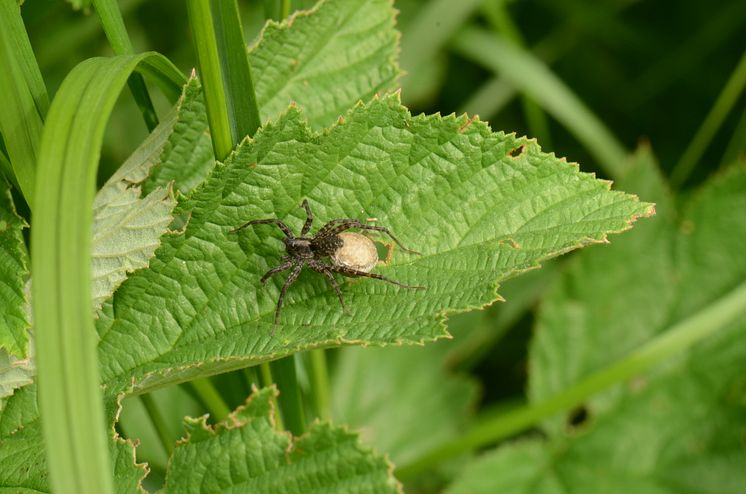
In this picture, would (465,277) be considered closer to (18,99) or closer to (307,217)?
(307,217)

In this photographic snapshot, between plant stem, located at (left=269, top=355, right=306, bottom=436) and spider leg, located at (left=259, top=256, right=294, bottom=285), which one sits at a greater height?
spider leg, located at (left=259, top=256, right=294, bottom=285)

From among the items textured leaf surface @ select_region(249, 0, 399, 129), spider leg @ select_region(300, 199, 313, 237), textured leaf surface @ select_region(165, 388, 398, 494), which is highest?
textured leaf surface @ select_region(249, 0, 399, 129)

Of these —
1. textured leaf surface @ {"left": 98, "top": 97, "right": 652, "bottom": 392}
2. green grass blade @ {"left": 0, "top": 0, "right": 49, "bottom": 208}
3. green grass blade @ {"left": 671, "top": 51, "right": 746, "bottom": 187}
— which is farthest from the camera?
green grass blade @ {"left": 671, "top": 51, "right": 746, "bottom": 187}

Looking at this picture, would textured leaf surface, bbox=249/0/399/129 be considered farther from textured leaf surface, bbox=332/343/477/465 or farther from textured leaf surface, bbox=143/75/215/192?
textured leaf surface, bbox=332/343/477/465

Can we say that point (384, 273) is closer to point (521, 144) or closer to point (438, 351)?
point (521, 144)

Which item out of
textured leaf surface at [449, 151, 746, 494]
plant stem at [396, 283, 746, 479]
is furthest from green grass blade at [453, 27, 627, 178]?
plant stem at [396, 283, 746, 479]

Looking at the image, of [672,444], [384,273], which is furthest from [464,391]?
[384,273]

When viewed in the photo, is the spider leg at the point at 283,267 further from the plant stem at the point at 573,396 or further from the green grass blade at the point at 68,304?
the plant stem at the point at 573,396

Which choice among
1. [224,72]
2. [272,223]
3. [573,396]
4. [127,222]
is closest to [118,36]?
[224,72]

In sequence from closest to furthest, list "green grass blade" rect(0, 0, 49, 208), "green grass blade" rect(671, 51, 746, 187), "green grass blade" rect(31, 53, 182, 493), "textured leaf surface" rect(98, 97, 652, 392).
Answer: "green grass blade" rect(31, 53, 182, 493) → "green grass blade" rect(0, 0, 49, 208) → "textured leaf surface" rect(98, 97, 652, 392) → "green grass blade" rect(671, 51, 746, 187)
